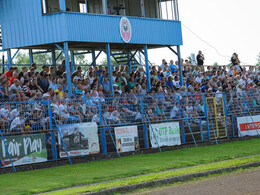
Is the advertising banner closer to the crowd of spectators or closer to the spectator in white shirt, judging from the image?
the crowd of spectators

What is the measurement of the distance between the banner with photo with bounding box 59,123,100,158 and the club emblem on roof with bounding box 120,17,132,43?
340 inches

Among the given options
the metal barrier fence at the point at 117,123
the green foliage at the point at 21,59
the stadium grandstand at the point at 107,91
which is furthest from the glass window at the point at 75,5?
the green foliage at the point at 21,59

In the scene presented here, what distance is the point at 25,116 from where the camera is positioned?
15984mm

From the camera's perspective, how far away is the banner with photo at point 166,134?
2078cm

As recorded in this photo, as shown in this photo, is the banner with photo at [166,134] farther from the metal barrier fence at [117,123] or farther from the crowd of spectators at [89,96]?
the crowd of spectators at [89,96]

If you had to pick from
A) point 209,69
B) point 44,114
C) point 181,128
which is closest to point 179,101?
point 181,128

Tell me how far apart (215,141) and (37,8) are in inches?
398

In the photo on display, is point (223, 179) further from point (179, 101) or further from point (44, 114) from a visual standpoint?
point (179, 101)

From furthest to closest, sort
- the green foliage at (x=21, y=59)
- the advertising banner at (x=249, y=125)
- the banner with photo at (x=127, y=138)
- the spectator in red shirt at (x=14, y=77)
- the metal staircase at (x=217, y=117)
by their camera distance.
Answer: the green foliage at (x=21, y=59), the advertising banner at (x=249, y=125), the metal staircase at (x=217, y=117), the banner with photo at (x=127, y=138), the spectator in red shirt at (x=14, y=77)

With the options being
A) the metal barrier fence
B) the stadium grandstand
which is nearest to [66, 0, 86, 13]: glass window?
the stadium grandstand

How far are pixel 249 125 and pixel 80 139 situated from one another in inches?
432

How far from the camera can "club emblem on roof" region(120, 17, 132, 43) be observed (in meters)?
25.8

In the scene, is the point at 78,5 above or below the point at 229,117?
above

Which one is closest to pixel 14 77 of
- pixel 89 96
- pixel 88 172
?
pixel 89 96
